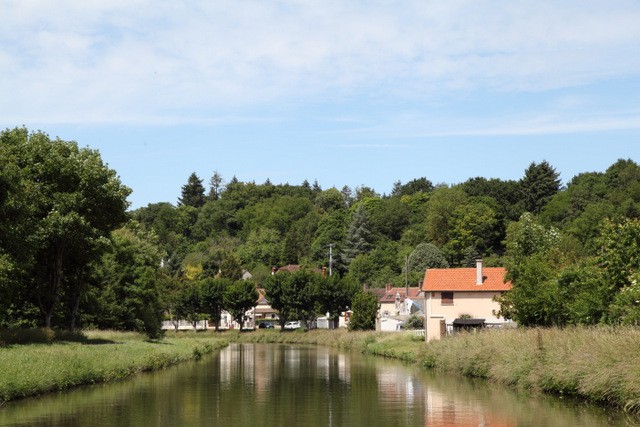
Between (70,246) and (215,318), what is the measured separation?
75.4 metres

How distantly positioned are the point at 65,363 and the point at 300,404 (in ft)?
40.8

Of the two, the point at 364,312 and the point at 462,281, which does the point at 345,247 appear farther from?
the point at 462,281

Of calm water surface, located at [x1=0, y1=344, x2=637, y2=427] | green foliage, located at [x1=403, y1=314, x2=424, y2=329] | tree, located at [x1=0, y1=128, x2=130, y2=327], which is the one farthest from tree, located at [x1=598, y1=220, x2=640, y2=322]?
green foliage, located at [x1=403, y1=314, x2=424, y2=329]

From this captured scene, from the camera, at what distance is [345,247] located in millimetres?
166000

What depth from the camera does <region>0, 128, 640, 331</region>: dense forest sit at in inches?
1810

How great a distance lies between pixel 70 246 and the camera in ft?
191

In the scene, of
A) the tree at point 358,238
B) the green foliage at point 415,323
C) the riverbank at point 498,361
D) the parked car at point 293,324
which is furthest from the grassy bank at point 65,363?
the tree at point 358,238

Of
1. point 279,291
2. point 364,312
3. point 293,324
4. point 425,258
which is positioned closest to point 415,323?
point 364,312

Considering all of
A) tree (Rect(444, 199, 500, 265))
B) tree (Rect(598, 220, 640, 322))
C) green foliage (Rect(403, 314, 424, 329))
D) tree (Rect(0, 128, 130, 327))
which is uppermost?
tree (Rect(444, 199, 500, 265))

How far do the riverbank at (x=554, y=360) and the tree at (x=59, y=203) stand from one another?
23.7 metres

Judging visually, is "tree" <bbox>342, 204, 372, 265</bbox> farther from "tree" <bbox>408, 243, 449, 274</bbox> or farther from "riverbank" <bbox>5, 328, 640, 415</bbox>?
"riverbank" <bbox>5, 328, 640, 415</bbox>

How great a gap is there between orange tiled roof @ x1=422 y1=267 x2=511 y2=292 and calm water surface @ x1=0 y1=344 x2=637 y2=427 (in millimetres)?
28648

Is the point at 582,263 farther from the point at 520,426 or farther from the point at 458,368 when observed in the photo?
the point at 520,426

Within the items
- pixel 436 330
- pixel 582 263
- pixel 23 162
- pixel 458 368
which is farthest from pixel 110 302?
pixel 582 263
